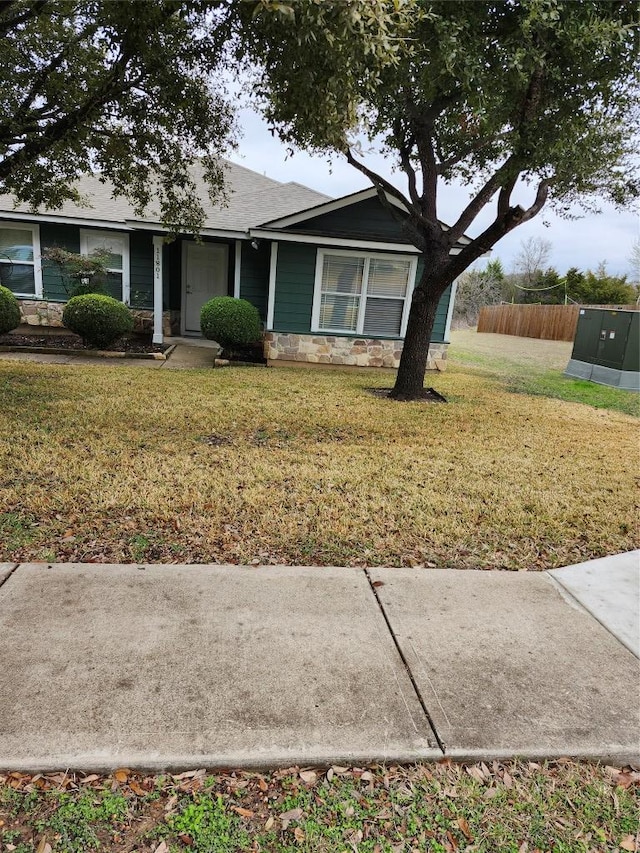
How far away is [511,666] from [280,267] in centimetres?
985

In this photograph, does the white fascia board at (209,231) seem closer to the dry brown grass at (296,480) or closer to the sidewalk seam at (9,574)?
the dry brown grass at (296,480)

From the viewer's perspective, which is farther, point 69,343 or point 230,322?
point 69,343

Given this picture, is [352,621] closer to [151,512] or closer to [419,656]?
[419,656]

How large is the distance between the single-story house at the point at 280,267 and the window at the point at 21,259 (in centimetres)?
2

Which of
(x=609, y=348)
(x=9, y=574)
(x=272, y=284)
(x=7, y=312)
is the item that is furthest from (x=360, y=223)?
(x=9, y=574)

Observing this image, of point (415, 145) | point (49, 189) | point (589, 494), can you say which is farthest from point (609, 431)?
point (49, 189)

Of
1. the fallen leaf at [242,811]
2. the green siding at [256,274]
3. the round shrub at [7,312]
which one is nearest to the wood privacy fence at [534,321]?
the green siding at [256,274]

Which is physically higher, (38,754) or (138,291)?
(138,291)

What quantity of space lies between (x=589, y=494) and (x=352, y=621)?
3.07 m

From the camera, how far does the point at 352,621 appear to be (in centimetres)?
258

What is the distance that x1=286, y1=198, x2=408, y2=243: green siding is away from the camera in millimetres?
10797

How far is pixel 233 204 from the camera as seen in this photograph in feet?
43.3

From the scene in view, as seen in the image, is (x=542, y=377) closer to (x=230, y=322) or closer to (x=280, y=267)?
(x=280, y=267)

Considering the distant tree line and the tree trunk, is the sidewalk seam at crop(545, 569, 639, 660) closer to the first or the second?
the tree trunk
